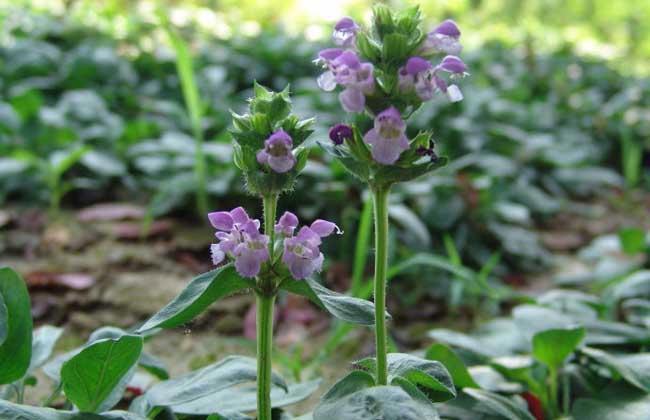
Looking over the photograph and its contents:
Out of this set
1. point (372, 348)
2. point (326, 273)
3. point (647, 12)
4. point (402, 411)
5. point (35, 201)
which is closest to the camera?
point (402, 411)

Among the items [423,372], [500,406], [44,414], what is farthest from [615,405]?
[44,414]

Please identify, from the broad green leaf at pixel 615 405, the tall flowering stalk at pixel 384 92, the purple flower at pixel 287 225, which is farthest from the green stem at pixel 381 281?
the broad green leaf at pixel 615 405

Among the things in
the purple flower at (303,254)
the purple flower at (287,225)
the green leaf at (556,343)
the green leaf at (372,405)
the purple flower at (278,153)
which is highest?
the purple flower at (278,153)

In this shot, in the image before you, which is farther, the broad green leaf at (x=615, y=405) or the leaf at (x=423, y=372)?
the broad green leaf at (x=615, y=405)

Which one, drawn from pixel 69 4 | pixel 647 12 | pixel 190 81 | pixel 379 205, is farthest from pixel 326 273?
pixel 647 12

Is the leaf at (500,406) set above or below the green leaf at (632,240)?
below

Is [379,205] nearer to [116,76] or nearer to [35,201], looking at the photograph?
[35,201]

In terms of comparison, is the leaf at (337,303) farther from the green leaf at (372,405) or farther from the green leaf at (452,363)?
the green leaf at (452,363)

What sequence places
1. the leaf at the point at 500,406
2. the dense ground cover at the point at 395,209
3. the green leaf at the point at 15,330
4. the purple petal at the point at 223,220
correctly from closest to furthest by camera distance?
1. the purple petal at the point at 223,220
2. the green leaf at the point at 15,330
3. the leaf at the point at 500,406
4. the dense ground cover at the point at 395,209
